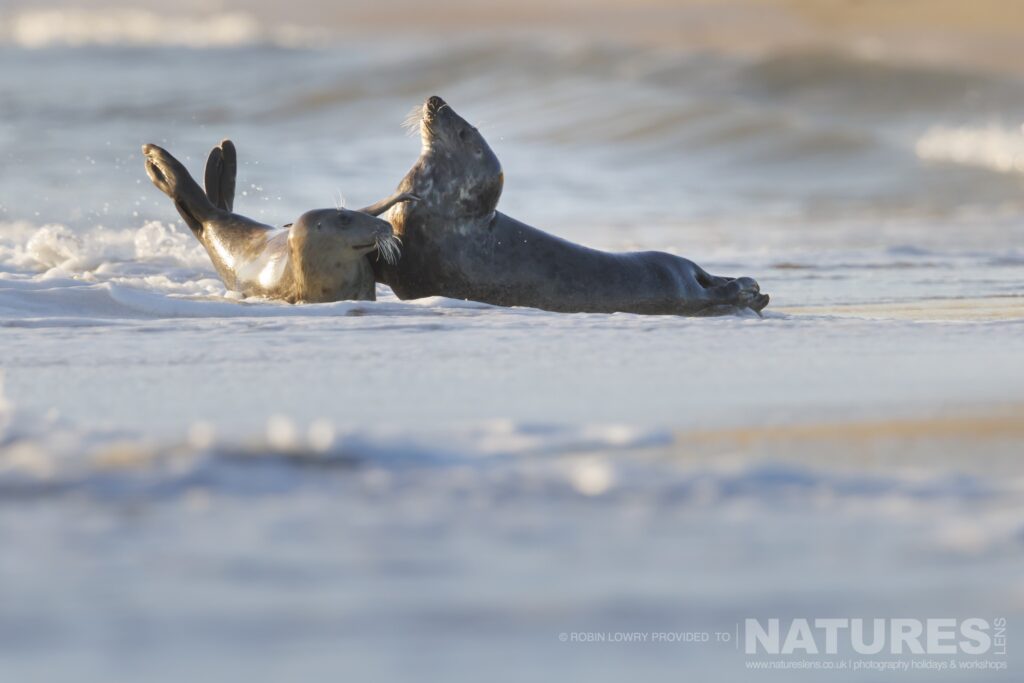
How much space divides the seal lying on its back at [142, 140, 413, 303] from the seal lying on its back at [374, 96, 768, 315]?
0.38 feet

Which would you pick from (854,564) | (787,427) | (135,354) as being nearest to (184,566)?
(854,564)

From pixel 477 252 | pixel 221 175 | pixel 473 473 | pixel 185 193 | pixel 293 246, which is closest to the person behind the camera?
pixel 473 473

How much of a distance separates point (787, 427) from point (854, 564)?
3.21ft

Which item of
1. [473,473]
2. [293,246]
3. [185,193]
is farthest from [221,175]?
[473,473]

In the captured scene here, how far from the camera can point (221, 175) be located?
6.50 m

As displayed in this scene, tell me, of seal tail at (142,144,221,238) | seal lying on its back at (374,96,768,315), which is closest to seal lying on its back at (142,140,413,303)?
seal tail at (142,144,221,238)

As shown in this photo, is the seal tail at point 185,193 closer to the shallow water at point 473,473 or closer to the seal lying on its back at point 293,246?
the seal lying on its back at point 293,246

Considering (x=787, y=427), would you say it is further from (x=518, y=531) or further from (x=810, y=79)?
(x=810, y=79)

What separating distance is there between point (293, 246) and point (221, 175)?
3.96 ft

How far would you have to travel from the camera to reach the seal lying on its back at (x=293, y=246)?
5.38 meters

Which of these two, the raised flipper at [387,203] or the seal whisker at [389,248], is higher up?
the raised flipper at [387,203]

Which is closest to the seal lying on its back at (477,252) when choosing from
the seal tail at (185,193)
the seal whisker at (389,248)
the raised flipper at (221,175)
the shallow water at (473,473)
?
the seal whisker at (389,248)

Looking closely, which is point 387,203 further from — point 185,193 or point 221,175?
point 221,175

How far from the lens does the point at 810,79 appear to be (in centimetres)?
2697
